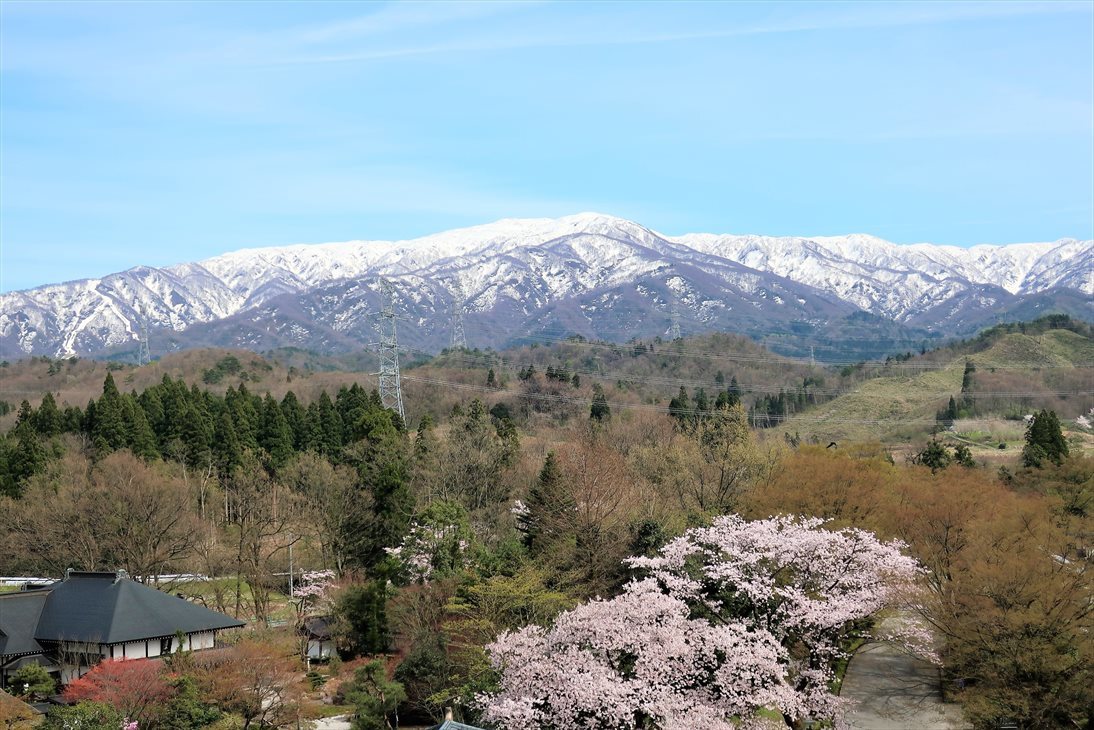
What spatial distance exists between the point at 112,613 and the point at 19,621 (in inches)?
110

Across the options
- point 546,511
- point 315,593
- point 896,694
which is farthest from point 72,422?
point 896,694

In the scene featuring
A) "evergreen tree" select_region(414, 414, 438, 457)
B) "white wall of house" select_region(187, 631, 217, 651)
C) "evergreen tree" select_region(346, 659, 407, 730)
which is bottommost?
"evergreen tree" select_region(346, 659, 407, 730)

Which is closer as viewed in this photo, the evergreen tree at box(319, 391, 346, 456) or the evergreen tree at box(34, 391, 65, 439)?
the evergreen tree at box(34, 391, 65, 439)

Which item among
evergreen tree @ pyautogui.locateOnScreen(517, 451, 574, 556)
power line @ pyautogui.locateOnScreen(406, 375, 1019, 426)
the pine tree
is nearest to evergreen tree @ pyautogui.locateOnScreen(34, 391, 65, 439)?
the pine tree

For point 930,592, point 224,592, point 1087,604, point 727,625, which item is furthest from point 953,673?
point 224,592

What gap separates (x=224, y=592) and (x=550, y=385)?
44.9m

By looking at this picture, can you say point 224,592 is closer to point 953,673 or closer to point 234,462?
point 234,462

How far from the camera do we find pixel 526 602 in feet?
79.8

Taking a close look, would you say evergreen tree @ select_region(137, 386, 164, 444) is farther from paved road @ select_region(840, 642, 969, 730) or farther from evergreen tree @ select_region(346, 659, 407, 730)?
paved road @ select_region(840, 642, 969, 730)

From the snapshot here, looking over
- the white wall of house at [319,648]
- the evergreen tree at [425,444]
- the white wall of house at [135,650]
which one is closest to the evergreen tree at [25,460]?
the evergreen tree at [425,444]

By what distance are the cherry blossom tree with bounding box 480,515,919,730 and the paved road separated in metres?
1.13

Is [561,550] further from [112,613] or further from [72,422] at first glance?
[72,422]

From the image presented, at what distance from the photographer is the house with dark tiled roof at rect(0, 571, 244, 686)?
2586cm

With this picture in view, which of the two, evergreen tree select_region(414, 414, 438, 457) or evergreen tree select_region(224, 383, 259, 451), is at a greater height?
evergreen tree select_region(224, 383, 259, 451)
